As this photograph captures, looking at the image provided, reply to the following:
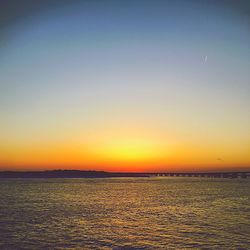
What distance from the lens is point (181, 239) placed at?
26.6 metres

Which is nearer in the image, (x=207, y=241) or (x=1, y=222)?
(x=207, y=241)

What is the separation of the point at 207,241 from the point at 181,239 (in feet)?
7.19

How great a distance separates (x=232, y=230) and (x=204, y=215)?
34.6 ft

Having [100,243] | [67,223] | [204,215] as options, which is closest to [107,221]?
[67,223]

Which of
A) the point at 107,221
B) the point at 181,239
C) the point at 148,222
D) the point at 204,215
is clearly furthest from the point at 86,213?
the point at 181,239

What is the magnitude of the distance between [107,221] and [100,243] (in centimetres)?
1067

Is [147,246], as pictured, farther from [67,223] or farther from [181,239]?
[67,223]

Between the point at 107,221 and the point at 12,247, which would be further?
the point at 107,221

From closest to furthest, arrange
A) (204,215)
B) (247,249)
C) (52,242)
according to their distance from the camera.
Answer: (247,249) → (52,242) → (204,215)

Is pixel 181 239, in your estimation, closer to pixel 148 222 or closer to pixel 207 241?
pixel 207 241

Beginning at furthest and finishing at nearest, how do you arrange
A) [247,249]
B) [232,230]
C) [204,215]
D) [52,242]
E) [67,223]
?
[204,215], [67,223], [232,230], [52,242], [247,249]

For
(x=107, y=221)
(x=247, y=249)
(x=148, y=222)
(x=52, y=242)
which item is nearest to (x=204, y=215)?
(x=148, y=222)

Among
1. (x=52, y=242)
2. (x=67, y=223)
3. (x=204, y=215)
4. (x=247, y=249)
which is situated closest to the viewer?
(x=247, y=249)

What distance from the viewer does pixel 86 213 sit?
140ft
